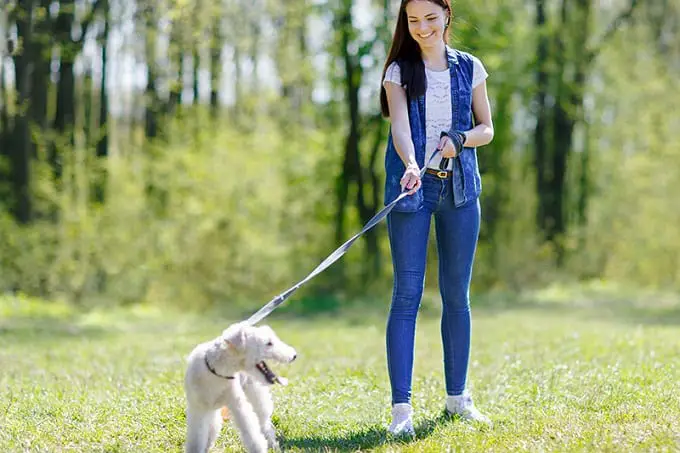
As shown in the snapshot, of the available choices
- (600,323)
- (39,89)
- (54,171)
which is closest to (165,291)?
(54,171)

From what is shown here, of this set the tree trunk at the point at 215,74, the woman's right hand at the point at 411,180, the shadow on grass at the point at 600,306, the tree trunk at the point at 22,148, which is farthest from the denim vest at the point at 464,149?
the tree trunk at the point at 215,74

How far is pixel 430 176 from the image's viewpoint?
5207mm

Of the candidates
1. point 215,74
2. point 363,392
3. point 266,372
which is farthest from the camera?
point 215,74

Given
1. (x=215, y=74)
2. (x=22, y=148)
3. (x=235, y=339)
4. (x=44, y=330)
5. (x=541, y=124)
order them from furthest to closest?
(x=541, y=124) < (x=215, y=74) < (x=22, y=148) < (x=44, y=330) < (x=235, y=339)

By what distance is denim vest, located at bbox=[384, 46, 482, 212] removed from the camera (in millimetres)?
5234

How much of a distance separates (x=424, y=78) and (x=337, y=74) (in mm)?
14577

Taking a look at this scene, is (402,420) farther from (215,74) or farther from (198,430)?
(215,74)

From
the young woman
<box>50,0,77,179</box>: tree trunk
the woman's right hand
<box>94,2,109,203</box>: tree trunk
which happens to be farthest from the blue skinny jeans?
<box>94,2,109,203</box>: tree trunk

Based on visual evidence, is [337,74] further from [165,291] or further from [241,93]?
[241,93]

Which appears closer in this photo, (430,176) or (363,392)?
(430,176)

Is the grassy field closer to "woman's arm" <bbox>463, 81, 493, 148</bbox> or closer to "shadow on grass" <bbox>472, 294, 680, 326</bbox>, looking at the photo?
"woman's arm" <bbox>463, 81, 493, 148</bbox>

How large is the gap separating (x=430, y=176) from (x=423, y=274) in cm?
51

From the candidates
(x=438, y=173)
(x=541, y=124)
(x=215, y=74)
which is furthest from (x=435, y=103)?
(x=541, y=124)

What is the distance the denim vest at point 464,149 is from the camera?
5234 millimetres
